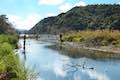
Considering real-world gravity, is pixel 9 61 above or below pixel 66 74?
above

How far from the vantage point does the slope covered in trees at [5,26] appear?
76444 millimetres

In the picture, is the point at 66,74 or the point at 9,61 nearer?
the point at 9,61

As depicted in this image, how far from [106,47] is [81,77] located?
32694 mm

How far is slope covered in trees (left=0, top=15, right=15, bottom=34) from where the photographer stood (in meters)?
76.4

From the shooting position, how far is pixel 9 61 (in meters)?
26.1

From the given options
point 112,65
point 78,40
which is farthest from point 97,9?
point 112,65

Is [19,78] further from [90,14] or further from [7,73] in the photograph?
[90,14]

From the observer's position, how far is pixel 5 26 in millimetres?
78250

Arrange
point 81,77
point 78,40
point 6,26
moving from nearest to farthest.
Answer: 1. point 81,77
2. point 6,26
3. point 78,40

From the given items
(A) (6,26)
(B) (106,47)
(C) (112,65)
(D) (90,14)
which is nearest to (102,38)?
(B) (106,47)

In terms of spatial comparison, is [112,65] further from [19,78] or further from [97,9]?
[97,9]

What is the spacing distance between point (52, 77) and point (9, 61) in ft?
23.0

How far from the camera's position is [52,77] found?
3219 cm

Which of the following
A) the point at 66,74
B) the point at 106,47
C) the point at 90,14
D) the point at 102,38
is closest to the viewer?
the point at 66,74
